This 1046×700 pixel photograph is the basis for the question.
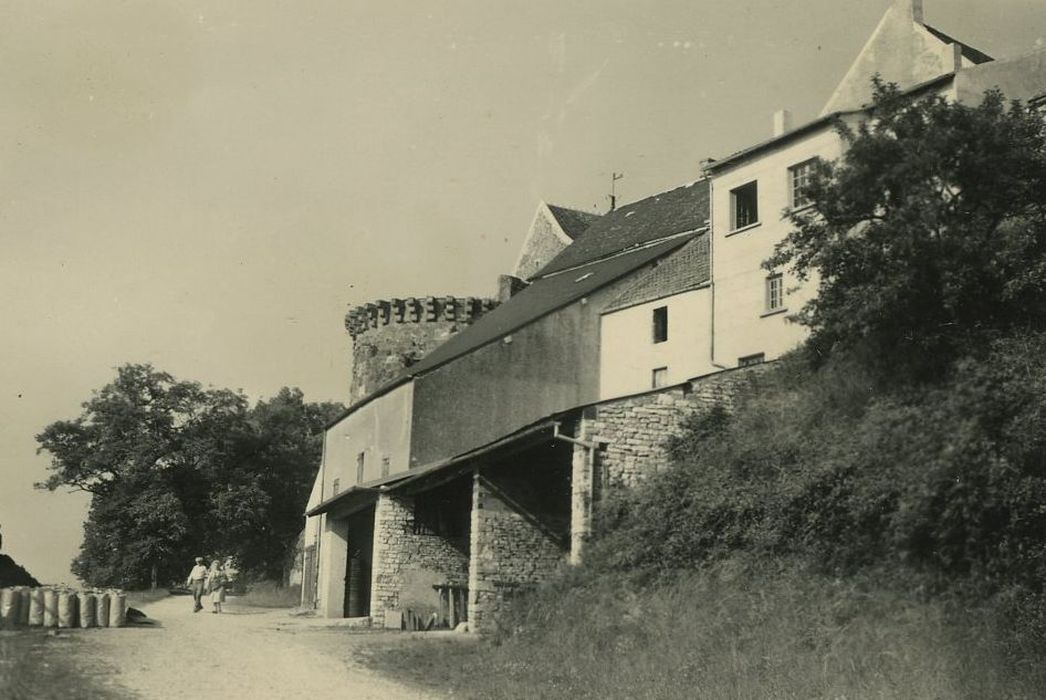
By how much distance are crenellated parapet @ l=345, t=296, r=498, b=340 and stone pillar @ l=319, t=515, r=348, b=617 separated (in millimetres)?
17025

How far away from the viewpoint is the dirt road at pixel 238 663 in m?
13.8

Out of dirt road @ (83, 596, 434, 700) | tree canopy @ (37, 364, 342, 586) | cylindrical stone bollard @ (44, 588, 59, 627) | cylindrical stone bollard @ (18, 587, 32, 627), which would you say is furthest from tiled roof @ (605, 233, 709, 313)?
tree canopy @ (37, 364, 342, 586)

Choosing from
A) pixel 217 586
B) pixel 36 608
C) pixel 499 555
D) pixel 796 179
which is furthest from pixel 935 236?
pixel 217 586

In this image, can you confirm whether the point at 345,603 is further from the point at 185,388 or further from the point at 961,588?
the point at 185,388

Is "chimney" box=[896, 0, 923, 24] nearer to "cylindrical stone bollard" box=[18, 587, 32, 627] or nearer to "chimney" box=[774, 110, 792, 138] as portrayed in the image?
"chimney" box=[774, 110, 792, 138]

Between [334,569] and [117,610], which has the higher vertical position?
[334,569]

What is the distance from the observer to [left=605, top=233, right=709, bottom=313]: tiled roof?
29.5m

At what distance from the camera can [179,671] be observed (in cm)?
1516

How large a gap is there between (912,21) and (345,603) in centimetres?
2221

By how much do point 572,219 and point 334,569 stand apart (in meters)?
22.4

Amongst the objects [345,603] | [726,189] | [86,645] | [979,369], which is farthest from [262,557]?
[979,369]

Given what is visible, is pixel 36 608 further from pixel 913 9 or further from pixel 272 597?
pixel 913 9

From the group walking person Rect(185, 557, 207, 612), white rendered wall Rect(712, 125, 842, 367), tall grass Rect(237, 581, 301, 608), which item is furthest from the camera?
tall grass Rect(237, 581, 301, 608)

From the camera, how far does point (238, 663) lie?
16.2 m
